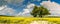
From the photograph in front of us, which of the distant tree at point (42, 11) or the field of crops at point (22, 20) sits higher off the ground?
the distant tree at point (42, 11)

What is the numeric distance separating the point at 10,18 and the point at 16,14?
100 millimetres

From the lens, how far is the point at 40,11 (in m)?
2.00

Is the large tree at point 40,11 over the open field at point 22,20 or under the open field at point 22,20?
over

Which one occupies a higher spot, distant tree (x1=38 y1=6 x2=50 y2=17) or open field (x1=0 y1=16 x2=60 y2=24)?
distant tree (x1=38 y1=6 x2=50 y2=17)

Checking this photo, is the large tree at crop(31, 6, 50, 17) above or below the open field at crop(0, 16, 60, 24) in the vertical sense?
above

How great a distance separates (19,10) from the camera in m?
2.00

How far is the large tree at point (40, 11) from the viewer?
1.98 meters

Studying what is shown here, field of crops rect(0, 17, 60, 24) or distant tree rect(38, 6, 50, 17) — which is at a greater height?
distant tree rect(38, 6, 50, 17)

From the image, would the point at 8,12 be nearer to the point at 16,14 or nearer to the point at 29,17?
the point at 16,14

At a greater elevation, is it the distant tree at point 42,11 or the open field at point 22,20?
the distant tree at point 42,11

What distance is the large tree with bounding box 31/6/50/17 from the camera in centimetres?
198

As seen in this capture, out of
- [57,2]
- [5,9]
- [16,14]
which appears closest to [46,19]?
[57,2]

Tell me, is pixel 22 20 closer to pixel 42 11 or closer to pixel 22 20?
pixel 22 20

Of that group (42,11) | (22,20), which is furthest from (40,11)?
(22,20)
